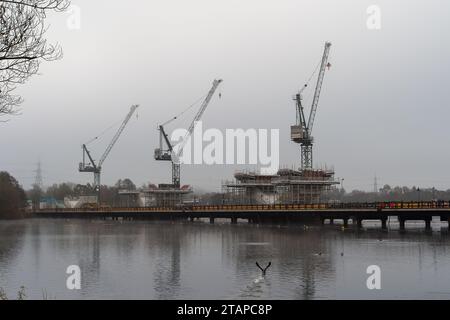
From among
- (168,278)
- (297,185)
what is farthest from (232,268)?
(297,185)

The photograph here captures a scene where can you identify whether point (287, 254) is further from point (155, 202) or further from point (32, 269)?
point (155, 202)

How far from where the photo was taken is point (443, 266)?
46656mm

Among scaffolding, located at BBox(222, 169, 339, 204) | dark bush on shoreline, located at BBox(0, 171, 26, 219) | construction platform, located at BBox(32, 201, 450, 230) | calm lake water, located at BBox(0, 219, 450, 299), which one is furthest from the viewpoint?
dark bush on shoreline, located at BBox(0, 171, 26, 219)

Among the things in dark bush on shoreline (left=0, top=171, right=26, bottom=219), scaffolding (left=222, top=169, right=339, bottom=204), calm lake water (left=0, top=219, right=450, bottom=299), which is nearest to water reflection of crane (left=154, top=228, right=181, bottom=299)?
calm lake water (left=0, top=219, right=450, bottom=299)

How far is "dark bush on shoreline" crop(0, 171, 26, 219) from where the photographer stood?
15776cm

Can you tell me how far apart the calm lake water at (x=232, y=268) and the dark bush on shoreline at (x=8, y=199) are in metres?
90.8

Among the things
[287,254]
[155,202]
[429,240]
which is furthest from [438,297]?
[155,202]

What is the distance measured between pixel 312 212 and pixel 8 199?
303ft

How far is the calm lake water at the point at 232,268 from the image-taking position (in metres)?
36.1

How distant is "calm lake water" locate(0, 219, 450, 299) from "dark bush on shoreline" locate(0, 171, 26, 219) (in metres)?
90.8

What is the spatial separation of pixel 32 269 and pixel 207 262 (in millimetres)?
15223

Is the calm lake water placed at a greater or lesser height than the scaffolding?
lesser

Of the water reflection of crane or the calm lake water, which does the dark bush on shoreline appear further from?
the water reflection of crane
